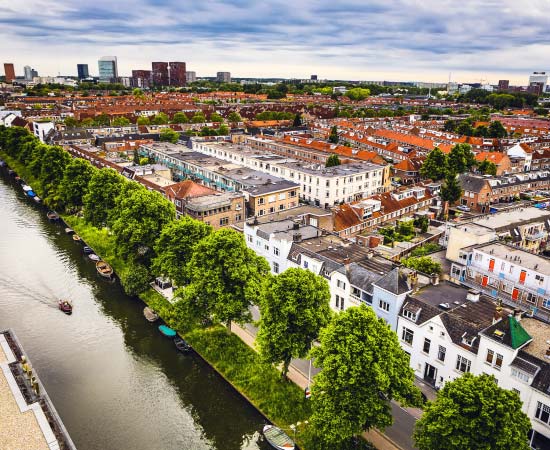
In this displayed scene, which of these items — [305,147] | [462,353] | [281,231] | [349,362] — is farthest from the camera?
[305,147]

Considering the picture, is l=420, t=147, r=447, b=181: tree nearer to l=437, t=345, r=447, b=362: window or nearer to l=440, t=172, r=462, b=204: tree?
l=440, t=172, r=462, b=204: tree

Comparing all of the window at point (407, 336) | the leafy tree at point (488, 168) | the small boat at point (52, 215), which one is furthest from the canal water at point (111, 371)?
the leafy tree at point (488, 168)

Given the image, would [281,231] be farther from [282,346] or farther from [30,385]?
[30,385]

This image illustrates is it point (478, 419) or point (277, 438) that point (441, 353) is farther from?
point (277, 438)

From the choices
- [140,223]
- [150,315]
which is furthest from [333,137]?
[150,315]

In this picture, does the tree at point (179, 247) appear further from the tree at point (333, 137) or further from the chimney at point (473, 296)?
the tree at point (333, 137)

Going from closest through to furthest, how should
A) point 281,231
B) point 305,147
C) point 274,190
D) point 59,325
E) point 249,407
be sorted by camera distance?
point 249,407
point 59,325
point 281,231
point 274,190
point 305,147

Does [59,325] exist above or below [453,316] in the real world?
below

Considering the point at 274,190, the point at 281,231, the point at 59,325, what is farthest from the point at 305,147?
the point at 59,325
